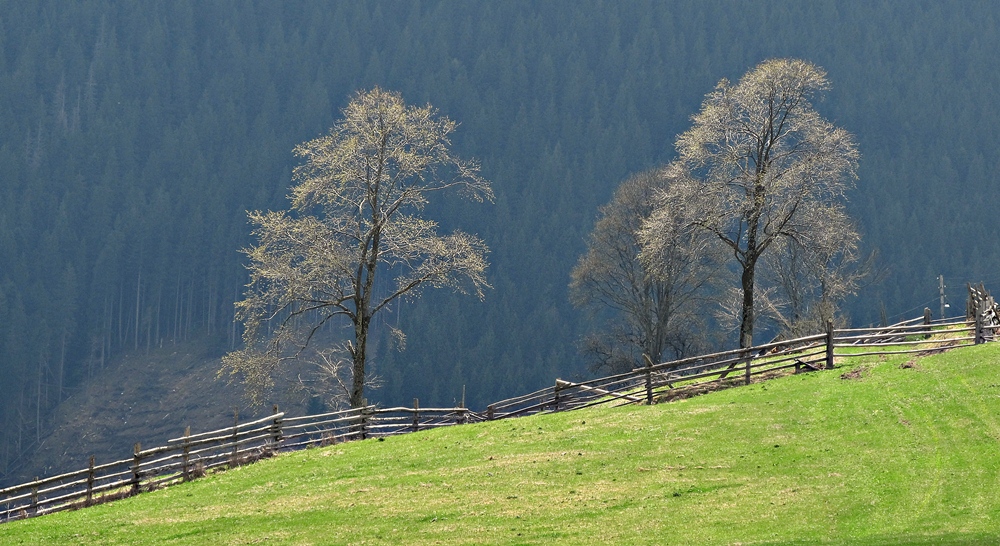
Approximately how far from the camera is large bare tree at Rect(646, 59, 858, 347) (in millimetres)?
47222

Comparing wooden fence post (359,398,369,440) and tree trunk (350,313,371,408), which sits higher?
tree trunk (350,313,371,408)

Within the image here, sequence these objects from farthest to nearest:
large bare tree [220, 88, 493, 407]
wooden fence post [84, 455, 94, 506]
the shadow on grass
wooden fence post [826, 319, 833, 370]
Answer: large bare tree [220, 88, 493, 407], wooden fence post [826, 319, 833, 370], wooden fence post [84, 455, 94, 506], the shadow on grass

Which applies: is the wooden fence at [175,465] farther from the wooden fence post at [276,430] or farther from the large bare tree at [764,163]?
the large bare tree at [764,163]

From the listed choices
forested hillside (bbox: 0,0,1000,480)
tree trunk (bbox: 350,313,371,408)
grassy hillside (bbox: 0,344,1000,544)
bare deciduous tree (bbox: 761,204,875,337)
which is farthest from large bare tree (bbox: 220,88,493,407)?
forested hillside (bbox: 0,0,1000,480)

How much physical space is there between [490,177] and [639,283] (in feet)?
368

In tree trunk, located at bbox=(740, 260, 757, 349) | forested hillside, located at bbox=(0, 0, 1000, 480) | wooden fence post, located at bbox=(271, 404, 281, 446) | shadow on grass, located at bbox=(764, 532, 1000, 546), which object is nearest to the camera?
shadow on grass, located at bbox=(764, 532, 1000, 546)

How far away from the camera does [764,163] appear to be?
159 feet

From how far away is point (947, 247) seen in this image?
141 m

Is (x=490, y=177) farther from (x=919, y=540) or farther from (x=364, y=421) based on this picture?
(x=919, y=540)

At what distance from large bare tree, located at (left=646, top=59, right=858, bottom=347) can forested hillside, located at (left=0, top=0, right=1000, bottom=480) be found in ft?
244

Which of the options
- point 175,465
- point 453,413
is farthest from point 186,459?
point 453,413

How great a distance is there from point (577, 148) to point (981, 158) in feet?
Result: 205

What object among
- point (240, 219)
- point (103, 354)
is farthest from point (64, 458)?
point (240, 219)

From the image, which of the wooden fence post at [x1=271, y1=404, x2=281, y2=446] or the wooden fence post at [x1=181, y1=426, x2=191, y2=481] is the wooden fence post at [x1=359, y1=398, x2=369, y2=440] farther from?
the wooden fence post at [x1=181, y1=426, x2=191, y2=481]
